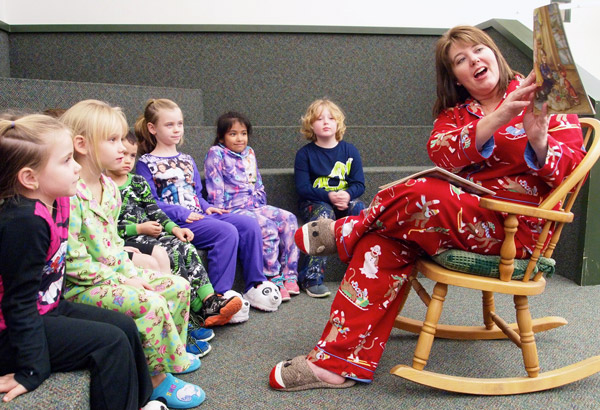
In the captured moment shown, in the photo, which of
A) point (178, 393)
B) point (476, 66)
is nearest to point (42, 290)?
point (178, 393)

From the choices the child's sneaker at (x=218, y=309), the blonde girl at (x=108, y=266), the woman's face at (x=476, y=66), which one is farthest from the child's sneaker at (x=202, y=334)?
the woman's face at (x=476, y=66)

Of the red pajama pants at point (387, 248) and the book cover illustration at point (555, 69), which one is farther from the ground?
the book cover illustration at point (555, 69)

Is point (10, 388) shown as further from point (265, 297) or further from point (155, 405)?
point (265, 297)

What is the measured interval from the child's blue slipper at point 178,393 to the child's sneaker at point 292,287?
80cm

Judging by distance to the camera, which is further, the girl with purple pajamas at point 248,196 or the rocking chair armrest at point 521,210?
the girl with purple pajamas at point 248,196

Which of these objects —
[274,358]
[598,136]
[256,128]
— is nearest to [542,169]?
[598,136]

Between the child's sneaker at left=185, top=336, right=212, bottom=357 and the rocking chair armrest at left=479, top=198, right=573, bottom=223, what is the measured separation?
0.86 m

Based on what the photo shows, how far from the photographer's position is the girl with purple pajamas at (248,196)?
79.4 inches

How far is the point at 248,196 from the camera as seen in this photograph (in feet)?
7.03

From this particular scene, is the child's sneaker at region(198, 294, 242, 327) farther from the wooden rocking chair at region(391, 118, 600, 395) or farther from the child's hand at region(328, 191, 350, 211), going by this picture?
the child's hand at region(328, 191, 350, 211)

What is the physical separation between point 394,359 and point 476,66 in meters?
0.83

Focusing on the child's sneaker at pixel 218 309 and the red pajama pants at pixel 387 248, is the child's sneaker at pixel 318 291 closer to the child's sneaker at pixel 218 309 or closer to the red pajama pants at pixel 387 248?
the child's sneaker at pixel 218 309

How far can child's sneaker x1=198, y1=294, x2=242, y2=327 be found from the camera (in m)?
1.59

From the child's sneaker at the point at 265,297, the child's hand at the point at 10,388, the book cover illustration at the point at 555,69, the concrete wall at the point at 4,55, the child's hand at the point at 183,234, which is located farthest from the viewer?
the concrete wall at the point at 4,55
